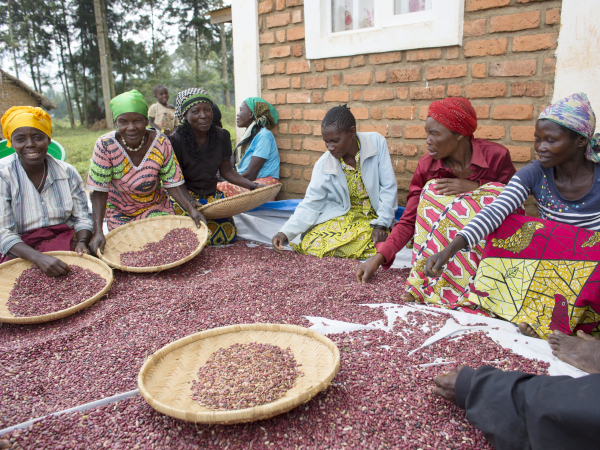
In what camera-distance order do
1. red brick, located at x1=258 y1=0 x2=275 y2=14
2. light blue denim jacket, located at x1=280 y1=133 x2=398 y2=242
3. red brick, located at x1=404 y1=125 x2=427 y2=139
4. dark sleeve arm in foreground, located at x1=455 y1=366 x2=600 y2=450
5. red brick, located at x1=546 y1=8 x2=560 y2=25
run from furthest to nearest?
red brick, located at x1=258 y1=0 x2=275 y2=14, red brick, located at x1=404 y1=125 x2=427 y2=139, light blue denim jacket, located at x1=280 y1=133 x2=398 y2=242, red brick, located at x1=546 y1=8 x2=560 y2=25, dark sleeve arm in foreground, located at x1=455 y1=366 x2=600 y2=450

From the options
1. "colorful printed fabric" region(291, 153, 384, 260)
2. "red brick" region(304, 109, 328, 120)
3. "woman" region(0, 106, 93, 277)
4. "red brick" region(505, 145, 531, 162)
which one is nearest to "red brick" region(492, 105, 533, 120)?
"red brick" region(505, 145, 531, 162)

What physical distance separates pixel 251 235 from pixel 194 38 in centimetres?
2193

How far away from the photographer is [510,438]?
1.34 metres

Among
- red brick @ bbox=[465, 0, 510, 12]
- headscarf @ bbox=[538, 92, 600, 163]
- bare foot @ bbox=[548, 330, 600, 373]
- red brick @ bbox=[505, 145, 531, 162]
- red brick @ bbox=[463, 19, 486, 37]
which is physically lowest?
bare foot @ bbox=[548, 330, 600, 373]

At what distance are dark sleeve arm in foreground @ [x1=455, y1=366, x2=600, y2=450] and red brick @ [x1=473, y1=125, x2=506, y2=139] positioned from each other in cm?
227

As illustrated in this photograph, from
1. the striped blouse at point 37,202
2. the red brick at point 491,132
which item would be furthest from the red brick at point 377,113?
the striped blouse at point 37,202

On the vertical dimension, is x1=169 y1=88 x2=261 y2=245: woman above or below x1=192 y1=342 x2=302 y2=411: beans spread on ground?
above

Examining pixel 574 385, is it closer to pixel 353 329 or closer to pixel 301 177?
pixel 353 329

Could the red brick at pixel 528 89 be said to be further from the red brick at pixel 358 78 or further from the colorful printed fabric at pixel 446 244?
the red brick at pixel 358 78

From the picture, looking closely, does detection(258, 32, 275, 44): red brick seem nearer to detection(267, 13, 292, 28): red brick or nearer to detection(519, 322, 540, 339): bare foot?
detection(267, 13, 292, 28): red brick

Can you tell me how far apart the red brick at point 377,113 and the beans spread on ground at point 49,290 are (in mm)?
2580

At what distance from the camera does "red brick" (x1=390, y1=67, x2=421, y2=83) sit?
11.7 feet

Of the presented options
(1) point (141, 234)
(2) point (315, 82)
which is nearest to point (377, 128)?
(2) point (315, 82)

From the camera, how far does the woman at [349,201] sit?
334 centimetres
